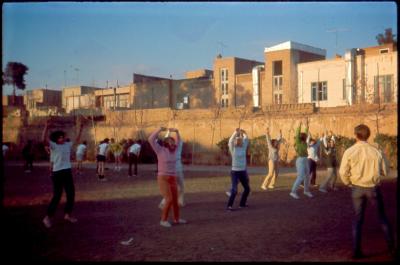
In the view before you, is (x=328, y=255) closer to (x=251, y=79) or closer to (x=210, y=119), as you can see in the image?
(x=210, y=119)

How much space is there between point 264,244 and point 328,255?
1.01 meters

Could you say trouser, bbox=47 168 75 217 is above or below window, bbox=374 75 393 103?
below

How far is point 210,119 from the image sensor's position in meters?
29.4

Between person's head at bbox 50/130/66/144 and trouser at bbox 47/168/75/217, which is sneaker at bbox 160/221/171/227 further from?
person's head at bbox 50/130/66/144

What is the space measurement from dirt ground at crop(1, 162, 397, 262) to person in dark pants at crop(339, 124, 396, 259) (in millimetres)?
293


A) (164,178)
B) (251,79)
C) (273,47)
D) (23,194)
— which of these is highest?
(273,47)

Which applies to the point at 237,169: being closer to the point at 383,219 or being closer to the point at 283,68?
the point at 383,219

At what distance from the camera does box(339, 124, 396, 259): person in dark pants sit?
5.79 m

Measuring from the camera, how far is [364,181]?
5816mm

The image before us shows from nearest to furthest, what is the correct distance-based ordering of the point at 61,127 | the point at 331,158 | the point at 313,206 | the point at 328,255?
the point at 328,255 → the point at 313,206 → the point at 331,158 → the point at 61,127

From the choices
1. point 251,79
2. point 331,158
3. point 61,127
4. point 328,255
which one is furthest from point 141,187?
point 251,79

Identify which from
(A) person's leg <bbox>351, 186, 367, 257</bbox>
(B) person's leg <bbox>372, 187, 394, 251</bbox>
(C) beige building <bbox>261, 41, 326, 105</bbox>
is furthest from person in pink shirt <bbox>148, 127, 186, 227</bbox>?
(C) beige building <bbox>261, 41, 326, 105</bbox>

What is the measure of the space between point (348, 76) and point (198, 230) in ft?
109

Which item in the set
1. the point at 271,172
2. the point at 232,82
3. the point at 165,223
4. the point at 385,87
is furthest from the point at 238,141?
the point at 232,82
